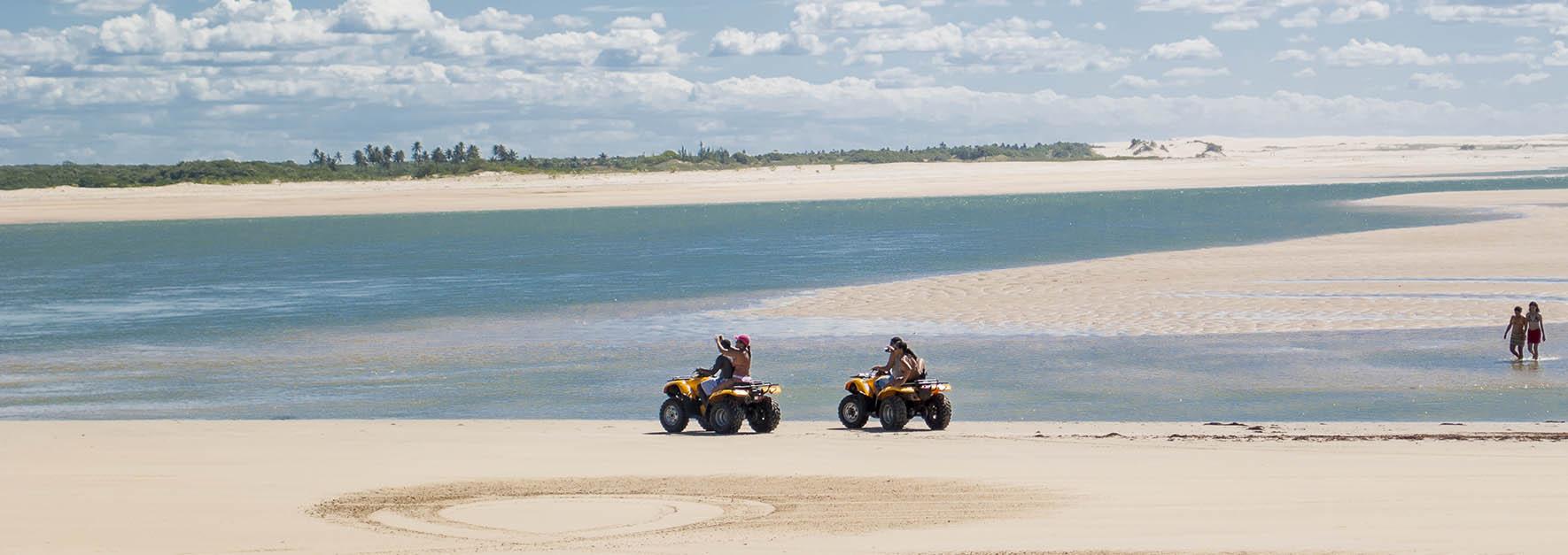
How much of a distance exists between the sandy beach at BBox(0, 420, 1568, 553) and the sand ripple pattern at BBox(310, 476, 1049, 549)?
0.12 feet

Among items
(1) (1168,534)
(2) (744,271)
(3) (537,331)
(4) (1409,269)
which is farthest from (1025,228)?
(1) (1168,534)

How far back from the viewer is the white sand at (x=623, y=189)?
103688 millimetres

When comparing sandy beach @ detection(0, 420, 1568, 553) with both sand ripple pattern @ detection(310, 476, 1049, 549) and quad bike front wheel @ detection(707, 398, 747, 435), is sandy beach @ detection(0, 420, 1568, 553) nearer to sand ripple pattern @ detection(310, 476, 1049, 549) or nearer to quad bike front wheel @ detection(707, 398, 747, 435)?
sand ripple pattern @ detection(310, 476, 1049, 549)

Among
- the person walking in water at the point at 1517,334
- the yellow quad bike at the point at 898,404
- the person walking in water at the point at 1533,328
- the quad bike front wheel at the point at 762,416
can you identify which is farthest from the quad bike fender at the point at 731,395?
the person walking in water at the point at 1533,328

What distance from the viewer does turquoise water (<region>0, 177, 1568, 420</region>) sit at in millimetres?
21578

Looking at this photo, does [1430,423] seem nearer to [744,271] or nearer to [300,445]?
[300,445]

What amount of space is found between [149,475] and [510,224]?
70269 millimetres

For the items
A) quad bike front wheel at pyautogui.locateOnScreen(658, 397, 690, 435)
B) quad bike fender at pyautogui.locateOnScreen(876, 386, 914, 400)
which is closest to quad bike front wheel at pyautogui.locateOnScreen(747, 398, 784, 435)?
quad bike front wheel at pyautogui.locateOnScreen(658, 397, 690, 435)

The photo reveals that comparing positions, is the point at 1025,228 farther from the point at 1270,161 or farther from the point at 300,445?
the point at 1270,161

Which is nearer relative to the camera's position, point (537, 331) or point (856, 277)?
point (537, 331)

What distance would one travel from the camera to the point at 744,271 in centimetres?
4691

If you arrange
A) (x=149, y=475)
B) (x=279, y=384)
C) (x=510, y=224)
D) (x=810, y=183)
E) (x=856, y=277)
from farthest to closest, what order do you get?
1. (x=810, y=183)
2. (x=510, y=224)
3. (x=856, y=277)
4. (x=279, y=384)
5. (x=149, y=475)

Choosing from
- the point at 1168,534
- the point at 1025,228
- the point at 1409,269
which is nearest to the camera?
the point at 1168,534

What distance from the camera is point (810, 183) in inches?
5221
